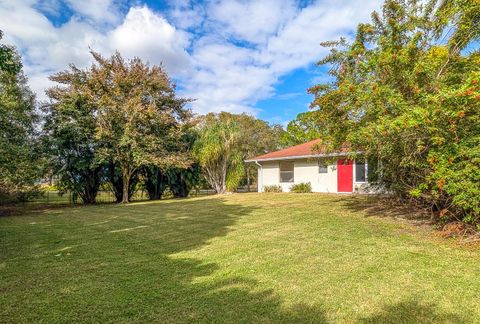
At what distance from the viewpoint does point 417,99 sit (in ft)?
21.5

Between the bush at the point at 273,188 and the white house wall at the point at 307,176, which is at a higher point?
the white house wall at the point at 307,176

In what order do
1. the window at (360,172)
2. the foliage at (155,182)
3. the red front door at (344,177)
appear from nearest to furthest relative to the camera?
1. the window at (360,172)
2. the red front door at (344,177)
3. the foliage at (155,182)

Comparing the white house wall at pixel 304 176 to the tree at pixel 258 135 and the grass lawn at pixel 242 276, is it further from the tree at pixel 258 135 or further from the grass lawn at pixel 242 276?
the tree at pixel 258 135

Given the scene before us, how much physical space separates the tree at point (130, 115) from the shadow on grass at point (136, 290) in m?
10.5

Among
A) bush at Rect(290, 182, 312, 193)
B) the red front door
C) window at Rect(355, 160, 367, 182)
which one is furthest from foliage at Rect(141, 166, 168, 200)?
window at Rect(355, 160, 367, 182)

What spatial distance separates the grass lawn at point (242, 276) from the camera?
3062mm

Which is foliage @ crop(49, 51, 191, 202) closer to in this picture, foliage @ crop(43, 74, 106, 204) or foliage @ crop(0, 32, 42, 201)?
foliage @ crop(43, 74, 106, 204)

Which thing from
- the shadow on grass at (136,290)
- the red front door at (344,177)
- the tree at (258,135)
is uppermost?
the tree at (258,135)

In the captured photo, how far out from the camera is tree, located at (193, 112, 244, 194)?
774 inches

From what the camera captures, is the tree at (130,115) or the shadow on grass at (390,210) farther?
the tree at (130,115)

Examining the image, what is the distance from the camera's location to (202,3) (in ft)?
40.6

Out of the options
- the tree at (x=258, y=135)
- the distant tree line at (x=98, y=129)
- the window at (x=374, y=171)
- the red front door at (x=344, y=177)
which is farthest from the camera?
the tree at (x=258, y=135)

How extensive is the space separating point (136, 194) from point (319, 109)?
1633 cm

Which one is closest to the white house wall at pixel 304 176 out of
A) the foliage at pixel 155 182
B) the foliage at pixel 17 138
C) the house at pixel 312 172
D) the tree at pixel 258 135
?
the house at pixel 312 172
